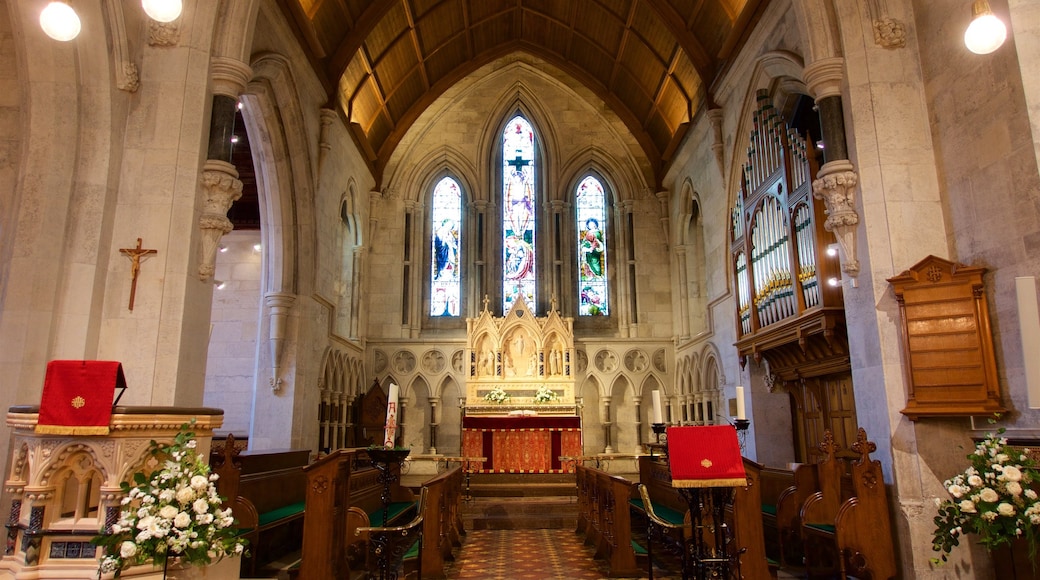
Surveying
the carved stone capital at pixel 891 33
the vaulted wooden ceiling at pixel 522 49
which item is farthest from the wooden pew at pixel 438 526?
the vaulted wooden ceiling at pixel 522 49

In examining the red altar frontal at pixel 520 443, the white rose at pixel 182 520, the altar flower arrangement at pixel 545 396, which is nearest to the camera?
the white rose at pixel 182 520

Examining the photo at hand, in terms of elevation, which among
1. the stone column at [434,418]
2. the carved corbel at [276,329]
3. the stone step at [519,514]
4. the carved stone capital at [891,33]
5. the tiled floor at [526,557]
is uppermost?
the carved stone capital at [891,33]

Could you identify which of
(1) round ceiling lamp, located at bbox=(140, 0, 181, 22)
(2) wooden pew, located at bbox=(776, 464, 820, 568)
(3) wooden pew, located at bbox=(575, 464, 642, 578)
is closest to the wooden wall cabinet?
(2) wooden pew, located at bbox=(776, 464, 820, 568)

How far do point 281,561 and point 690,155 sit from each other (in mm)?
11167

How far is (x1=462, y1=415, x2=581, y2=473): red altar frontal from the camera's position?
12461 millimetres

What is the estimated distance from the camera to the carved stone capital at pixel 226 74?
6953 mm

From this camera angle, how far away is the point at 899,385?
19.3ft

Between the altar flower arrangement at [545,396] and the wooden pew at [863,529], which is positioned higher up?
the altar flower arrangement at [545,396]

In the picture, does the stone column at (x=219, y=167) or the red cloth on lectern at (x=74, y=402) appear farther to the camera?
the stone column at (x=219, y=167)

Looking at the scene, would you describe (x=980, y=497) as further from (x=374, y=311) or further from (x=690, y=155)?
(x=374, y=311)

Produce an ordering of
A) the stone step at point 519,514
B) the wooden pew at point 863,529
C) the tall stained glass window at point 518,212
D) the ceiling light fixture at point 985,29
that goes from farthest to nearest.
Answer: the tall stained glass window at point 518,212
the stone step at point 519,514
the wooden pew at point 863,529
the ceiling light fixture at point 985,29

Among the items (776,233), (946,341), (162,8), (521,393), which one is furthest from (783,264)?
(162,8)

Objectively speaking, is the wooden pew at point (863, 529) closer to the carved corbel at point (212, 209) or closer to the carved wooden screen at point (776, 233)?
the carved wooden screen at point (776, 233)

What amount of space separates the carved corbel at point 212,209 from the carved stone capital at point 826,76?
6.23 m
